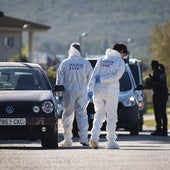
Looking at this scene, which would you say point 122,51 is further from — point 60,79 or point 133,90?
point 133,90

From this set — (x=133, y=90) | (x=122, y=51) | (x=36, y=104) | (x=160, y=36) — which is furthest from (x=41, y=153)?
(x=160, y=36)

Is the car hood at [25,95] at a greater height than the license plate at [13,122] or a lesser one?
greater

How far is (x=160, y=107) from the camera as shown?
26094 millimetres

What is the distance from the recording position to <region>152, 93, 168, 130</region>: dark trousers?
2595 cm

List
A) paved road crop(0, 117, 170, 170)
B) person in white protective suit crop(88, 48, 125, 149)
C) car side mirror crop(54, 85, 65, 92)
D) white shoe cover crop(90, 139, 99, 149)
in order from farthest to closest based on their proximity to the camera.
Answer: car side mirror crop(54, 85, 65, 92), person in white protective suit crop(88, 48, 125, 149), white shoe cover crop(90, 139, 99, 149), paved road crop(0, 117, 170, 170)

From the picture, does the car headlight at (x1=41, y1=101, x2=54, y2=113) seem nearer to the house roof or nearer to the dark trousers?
the dark trousers

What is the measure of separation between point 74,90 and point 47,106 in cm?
168

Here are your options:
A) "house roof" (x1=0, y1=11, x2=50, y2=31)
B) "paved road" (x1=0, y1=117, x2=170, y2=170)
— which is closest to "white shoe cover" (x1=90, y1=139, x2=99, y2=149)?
"paved road" (x1=0, y1=117, x2=170, y2=170)

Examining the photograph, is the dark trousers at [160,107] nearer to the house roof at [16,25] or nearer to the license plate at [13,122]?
the license plate at [13,122]

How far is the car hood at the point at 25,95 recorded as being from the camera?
60.2ft

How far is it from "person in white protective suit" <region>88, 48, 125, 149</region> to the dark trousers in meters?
7.45

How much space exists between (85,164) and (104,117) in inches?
170

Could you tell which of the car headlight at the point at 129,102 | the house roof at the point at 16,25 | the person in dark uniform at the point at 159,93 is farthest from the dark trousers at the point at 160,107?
the house roof at the point at 16,25

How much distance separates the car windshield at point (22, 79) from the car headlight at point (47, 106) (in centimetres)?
86
